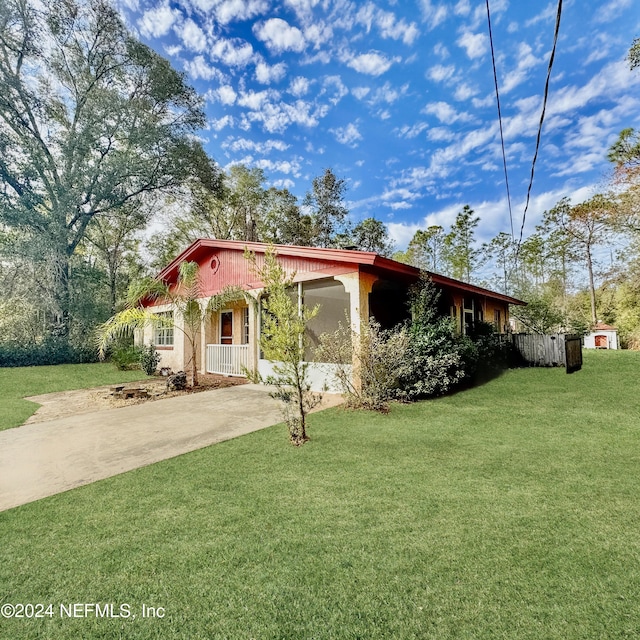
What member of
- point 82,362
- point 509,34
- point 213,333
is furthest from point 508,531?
point 82,362

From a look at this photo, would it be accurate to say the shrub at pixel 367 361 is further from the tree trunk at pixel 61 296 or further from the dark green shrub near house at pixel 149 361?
the tree trunk at pixel 61 296

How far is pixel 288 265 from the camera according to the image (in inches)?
352

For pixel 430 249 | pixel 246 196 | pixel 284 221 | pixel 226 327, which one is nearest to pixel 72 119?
pixel 246 196

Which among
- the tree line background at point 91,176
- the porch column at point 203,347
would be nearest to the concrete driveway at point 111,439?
the porch column at point 203,347

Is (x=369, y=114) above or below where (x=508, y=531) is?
above

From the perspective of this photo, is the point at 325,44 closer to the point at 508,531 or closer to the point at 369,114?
the point at 369,114

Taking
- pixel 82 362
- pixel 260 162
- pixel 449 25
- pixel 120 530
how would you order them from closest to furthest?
pixel 120 530 < pixel 449 25 < pixel 82 362 < pixel 260 162

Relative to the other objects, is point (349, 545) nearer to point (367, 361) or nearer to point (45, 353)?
point (367, 361)

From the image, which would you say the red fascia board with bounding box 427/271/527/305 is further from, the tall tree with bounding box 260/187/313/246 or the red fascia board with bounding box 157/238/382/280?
the tall tree with bounding box 260/187/313/246

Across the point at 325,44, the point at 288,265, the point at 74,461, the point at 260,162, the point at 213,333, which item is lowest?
the point at 74,461

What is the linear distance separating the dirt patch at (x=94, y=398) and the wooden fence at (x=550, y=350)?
29.2 feet

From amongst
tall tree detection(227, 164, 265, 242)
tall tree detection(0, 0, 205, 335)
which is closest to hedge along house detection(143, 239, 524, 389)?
tall tree detection(0, 0, 205, 335)

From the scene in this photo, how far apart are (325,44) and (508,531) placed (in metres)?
12.1

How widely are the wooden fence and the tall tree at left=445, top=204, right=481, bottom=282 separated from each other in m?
20.9
